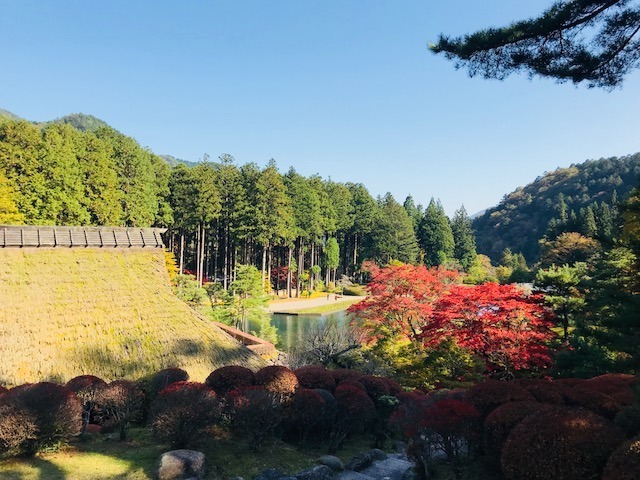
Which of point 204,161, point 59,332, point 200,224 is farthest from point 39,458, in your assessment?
point 204,161

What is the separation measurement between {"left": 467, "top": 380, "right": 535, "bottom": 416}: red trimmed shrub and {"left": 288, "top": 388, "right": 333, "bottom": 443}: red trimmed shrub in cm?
272

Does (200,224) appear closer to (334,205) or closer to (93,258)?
(334,205)

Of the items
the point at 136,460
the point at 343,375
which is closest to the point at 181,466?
the point at 136,460

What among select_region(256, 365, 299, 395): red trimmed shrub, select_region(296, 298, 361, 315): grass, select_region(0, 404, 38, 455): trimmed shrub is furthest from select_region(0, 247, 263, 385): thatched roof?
select_region(296, 298, 361, 315): grass

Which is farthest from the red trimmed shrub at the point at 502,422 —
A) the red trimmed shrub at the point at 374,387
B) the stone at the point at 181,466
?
the red trimmed shrub at the point at 374,387

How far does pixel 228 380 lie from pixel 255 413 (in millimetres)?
1622

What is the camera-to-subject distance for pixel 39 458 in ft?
19.7

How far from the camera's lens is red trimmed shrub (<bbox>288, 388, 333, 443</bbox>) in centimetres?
741

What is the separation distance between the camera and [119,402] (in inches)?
292

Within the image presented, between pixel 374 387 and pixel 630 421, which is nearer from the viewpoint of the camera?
pixel 630 421

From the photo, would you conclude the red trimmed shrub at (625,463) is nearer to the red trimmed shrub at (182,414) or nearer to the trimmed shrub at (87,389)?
the red trimmed shrub at (182,414)

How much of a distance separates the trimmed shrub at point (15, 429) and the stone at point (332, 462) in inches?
170

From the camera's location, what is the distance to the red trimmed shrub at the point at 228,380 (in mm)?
8109

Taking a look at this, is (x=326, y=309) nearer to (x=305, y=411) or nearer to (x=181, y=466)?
(x=305, y=411)
